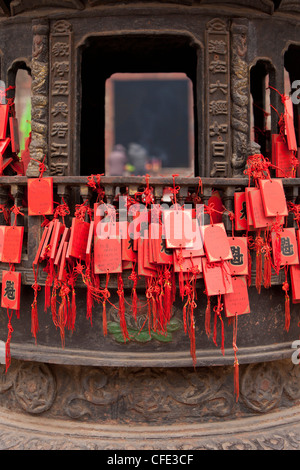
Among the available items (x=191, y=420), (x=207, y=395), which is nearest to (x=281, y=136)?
(x=207, y=395)

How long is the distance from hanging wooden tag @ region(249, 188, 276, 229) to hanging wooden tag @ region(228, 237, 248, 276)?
210mm

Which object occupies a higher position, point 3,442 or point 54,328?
point 54,328

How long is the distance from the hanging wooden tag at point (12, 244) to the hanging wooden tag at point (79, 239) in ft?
2.11

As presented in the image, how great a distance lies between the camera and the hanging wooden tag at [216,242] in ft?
11.9

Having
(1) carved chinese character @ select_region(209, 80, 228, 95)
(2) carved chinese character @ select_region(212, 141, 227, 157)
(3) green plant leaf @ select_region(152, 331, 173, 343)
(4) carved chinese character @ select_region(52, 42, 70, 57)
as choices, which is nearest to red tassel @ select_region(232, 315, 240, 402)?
(3) green plant leaf @ select_region(152, 331, 173, 343)

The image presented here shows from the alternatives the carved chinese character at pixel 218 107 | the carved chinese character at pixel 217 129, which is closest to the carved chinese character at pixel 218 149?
the carved chinese character at pixel 217 129

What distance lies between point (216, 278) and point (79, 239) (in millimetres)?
1307

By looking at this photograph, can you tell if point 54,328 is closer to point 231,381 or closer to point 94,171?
point 231,381

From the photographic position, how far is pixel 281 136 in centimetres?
452

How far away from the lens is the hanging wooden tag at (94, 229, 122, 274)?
366 centimetres

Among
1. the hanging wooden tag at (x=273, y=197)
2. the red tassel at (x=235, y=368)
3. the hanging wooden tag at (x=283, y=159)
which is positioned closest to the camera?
the hanging wooden tag at (x=273, y=197)

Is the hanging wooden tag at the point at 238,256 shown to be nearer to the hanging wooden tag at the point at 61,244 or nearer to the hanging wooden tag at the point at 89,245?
the hanging wooden tag at the point at 89,245

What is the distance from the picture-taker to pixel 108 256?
367 centimetres

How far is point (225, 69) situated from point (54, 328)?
10.8 ft
